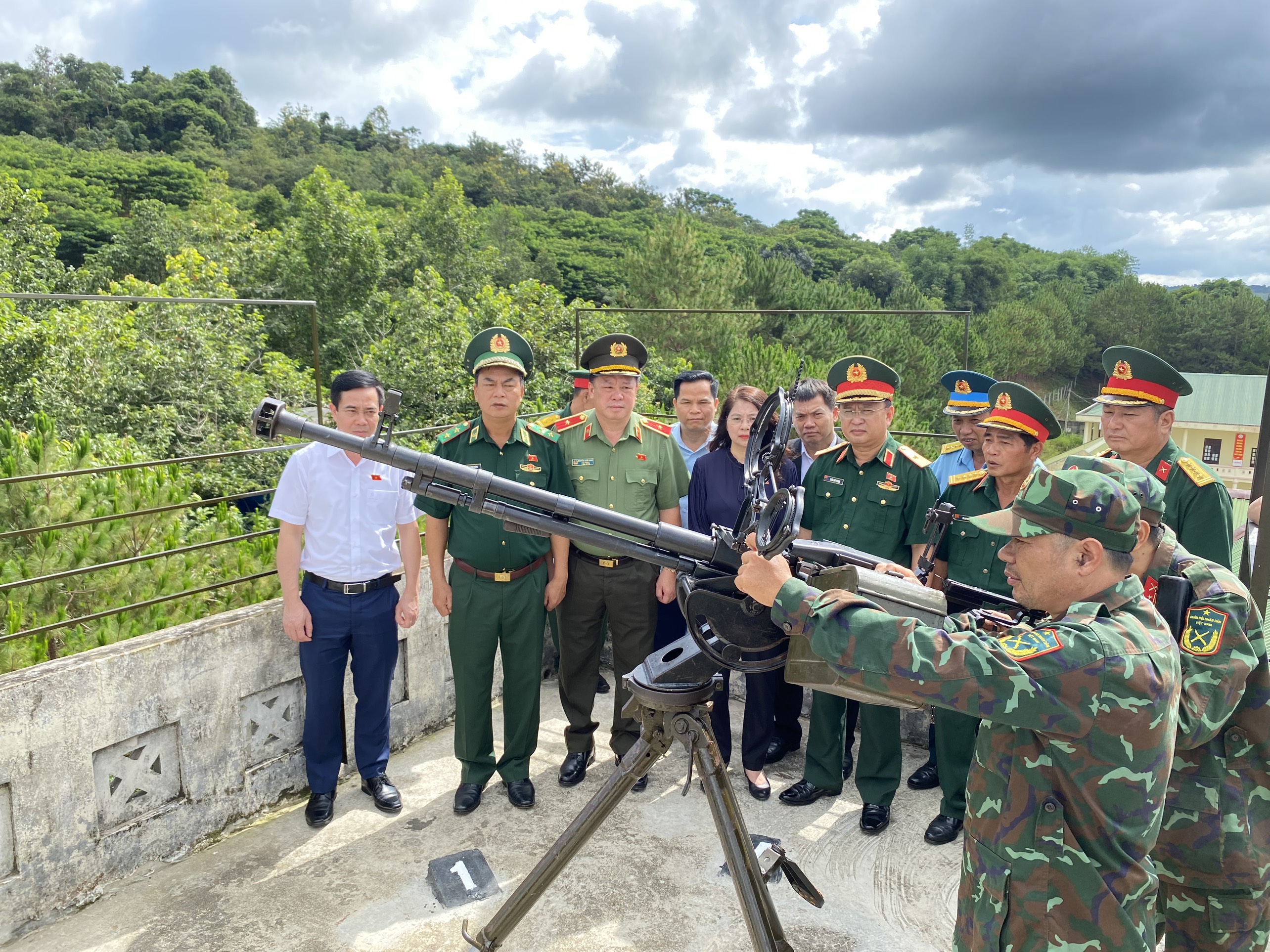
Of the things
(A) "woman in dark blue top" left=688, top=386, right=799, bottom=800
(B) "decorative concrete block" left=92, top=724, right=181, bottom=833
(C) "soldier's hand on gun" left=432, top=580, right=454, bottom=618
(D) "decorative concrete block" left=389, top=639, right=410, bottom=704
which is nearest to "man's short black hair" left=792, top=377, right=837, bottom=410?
(A) "woman in dark blue top" left=688, top=386, right=799, bottom=800

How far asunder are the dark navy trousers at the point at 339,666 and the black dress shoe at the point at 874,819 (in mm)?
2320

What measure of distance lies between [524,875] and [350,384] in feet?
7.33

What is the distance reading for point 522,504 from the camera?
2.83 metres

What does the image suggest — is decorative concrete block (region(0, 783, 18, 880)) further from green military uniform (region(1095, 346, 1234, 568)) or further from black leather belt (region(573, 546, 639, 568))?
green military uniform (region(1095, 346, 1234, 568))

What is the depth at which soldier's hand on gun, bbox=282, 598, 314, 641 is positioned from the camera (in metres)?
3.83

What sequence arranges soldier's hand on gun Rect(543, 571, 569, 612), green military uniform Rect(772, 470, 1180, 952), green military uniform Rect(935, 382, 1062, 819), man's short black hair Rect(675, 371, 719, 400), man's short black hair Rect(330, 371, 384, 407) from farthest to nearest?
man's short black hair Rect(675, 371, 719, 400)
soldier's hand on gun Rect(543, 571, 569, 612)
man's short black hair Rect(330, 371, 384, 407)
green military uniform Rect(935, 382, 1062, 819)
green military uniform Rect(772, 470, 1180, 952)

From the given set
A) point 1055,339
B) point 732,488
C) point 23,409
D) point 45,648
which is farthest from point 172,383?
point 1055,339

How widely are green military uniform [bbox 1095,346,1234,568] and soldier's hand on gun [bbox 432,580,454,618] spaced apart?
306 centimetres

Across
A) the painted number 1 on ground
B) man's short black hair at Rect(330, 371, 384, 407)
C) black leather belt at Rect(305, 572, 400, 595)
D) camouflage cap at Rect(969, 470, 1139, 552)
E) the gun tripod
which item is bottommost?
the painted number 1 on ground

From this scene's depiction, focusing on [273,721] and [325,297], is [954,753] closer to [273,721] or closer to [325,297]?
[273,721]

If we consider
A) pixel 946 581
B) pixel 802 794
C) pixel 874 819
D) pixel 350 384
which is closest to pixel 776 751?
pixel 802 794

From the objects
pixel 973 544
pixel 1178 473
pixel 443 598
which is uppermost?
pixel 1178 473

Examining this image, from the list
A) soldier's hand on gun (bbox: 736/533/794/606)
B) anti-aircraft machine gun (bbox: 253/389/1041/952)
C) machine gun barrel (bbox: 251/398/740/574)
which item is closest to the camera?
soldier's hand on gun (bbox: 736/533/794/606)

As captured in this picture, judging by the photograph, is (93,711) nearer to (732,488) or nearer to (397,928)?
(397,928)
